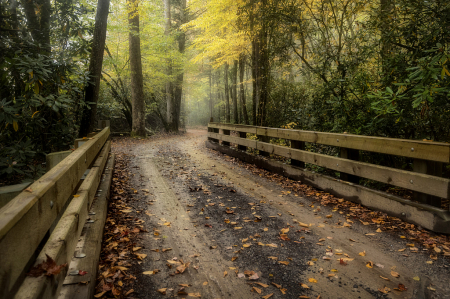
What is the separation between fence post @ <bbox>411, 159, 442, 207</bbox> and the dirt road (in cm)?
67

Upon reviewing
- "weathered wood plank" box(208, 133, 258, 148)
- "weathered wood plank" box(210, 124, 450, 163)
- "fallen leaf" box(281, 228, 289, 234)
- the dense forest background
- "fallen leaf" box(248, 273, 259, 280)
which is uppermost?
the dense forest background

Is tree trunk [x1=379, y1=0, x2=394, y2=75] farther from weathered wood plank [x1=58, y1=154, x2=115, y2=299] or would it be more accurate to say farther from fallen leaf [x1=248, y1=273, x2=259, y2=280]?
weathered wood plank [x1=58, y1=154, x2=115, y2=299]

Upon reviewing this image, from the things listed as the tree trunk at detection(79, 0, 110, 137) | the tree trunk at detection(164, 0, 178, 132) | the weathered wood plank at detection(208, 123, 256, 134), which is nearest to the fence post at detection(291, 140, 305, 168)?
the weathered wood plank at detection(208, 123, 256, 134)

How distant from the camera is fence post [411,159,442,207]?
354 cm

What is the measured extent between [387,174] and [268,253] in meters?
2.30

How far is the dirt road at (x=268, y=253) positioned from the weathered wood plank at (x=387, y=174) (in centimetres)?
72

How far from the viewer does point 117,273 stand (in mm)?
2729

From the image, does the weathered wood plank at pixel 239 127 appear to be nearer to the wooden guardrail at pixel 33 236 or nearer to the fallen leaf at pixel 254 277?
the fallen leaf at pixel 254 277

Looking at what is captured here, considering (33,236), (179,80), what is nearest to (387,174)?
(33,236)

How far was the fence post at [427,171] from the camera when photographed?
354 cm

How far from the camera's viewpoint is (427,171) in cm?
362

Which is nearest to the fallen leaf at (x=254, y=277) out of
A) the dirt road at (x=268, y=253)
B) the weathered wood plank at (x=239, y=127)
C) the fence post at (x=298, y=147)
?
the dirt road at (x=268, y=253)

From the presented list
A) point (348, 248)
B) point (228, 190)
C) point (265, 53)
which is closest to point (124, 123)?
point (265, 53)

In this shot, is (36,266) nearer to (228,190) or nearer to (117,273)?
(117,273)
